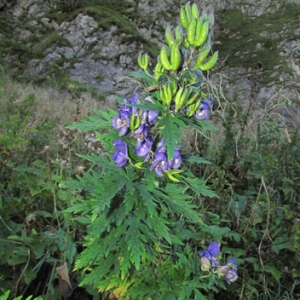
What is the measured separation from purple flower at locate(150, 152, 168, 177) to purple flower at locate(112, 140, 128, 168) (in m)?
0.11

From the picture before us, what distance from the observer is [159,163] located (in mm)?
1120

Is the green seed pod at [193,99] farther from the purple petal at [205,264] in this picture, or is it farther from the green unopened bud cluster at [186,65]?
the purple petal at [205,264]

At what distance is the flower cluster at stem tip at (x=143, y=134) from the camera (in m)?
1.12

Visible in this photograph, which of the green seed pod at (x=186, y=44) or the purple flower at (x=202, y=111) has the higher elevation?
the green seed pod at (x=186, y=44)

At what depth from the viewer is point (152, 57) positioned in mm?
12688

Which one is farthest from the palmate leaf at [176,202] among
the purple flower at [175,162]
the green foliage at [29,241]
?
the green foliage at [29,241]

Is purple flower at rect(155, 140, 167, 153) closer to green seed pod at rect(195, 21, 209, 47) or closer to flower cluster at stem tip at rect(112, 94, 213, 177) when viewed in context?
flower cluster at stem tip at rect(112, 94, 213, 177)

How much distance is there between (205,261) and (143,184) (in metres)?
0.59

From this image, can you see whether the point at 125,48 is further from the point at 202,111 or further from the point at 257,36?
the point at 202,111

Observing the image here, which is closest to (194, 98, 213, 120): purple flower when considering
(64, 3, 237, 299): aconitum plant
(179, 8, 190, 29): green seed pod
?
(64, 3, 237, 299): aconitum plant

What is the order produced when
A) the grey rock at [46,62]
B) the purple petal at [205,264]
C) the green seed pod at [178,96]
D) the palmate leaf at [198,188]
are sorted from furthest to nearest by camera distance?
the grey rock at [46,62], the purple petal at [205,264], the palmate leaf at [198,188], the green seed pod at [178,96]

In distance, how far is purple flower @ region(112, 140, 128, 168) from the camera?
115 centimetres

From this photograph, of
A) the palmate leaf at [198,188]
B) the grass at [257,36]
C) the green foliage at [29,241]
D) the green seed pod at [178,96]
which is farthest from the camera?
the grass at [257,36]

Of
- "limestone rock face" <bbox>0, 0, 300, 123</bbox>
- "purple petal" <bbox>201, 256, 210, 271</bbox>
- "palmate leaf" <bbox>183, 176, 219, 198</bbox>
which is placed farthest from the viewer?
"limestone rock face" <bbox>0, 0, 300, 123</bbox>
